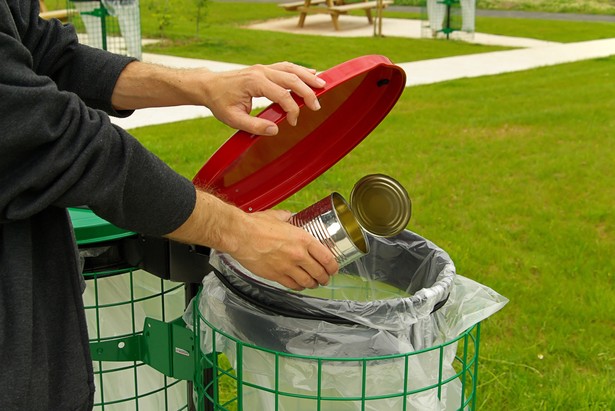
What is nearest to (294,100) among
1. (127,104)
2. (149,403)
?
(127,104)

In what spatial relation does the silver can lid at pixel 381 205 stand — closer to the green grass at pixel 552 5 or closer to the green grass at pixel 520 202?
the green grass at pixel 520 202

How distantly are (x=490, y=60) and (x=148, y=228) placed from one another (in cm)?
930

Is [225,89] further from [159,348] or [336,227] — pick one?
[159,348]

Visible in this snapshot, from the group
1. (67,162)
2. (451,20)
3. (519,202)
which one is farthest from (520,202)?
(451,20)

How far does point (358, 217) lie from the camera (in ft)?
5.53

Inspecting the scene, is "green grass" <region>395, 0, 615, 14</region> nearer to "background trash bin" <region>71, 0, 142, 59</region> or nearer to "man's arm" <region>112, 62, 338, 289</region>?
"background trash bin" <region>71, 0, 142, 59</region>

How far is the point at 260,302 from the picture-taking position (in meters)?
1.44

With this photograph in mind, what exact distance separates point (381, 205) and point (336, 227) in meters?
0.21

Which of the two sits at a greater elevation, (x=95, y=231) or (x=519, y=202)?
(x=95, y=231)

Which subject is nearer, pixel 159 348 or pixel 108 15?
pixel 159 348

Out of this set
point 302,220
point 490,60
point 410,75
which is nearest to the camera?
point 302,220

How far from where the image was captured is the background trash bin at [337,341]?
139 centimetres

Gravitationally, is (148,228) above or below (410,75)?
above

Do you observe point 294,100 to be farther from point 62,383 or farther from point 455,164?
point 455,164
